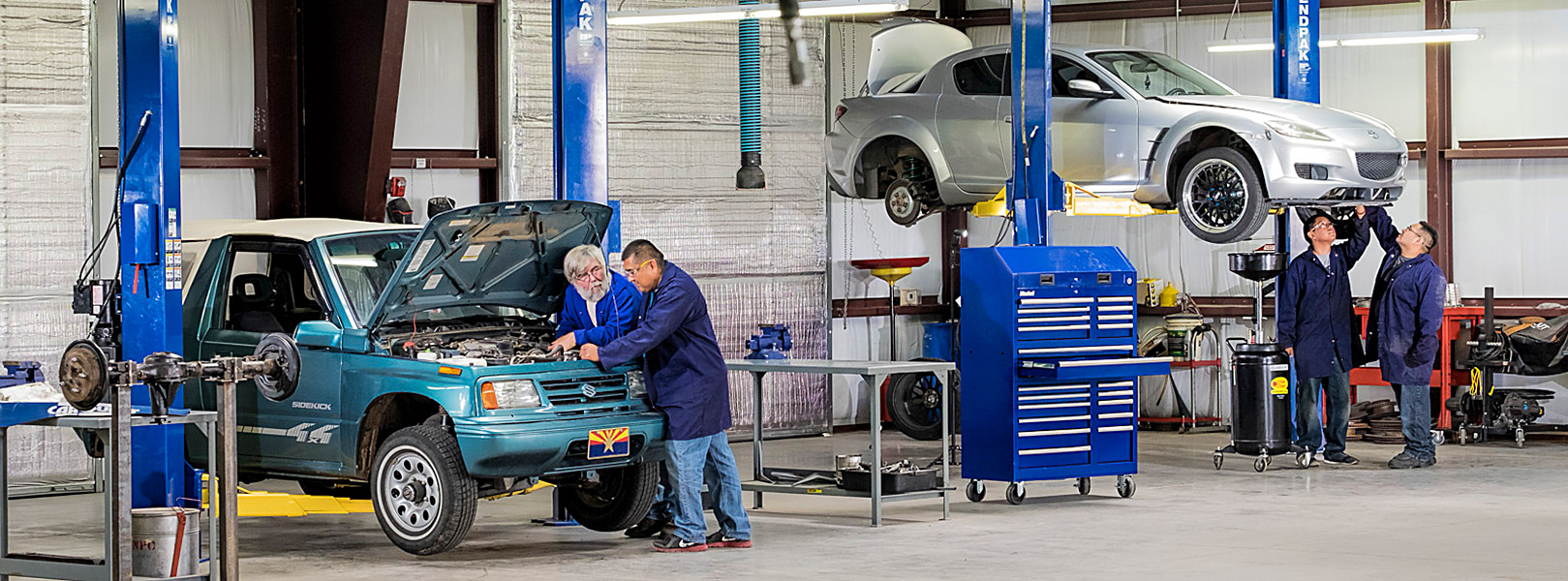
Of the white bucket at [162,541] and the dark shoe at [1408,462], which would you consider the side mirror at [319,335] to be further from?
the dark shoe at [1408,462]

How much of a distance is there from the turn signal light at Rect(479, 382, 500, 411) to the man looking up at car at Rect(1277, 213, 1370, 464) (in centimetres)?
616

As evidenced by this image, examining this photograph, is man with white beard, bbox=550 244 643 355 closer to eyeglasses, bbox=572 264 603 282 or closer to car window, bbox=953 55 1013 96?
eyeglasses, bbox=572 264 603 282

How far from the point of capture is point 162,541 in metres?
6.84

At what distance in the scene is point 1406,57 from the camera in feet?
48.3

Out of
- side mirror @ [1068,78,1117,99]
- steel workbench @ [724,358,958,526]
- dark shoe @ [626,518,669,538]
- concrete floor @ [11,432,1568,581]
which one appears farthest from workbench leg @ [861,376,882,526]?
side mirror @ [1068,78,1117,99]

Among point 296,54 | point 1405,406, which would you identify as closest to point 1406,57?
point 1405,406

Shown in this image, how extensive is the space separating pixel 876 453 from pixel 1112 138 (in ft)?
11.8

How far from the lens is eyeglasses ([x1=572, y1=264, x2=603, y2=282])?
862 cm

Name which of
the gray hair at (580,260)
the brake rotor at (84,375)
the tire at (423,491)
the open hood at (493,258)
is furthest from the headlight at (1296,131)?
the brake rotor at (84,375)

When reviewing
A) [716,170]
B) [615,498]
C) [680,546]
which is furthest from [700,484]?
[716,170]

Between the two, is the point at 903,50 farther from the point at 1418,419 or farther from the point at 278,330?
the point at 278,330

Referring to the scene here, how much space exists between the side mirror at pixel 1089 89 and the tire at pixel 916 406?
3.14m

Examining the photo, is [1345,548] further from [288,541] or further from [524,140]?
[524,140]

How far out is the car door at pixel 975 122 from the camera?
1248 cm
